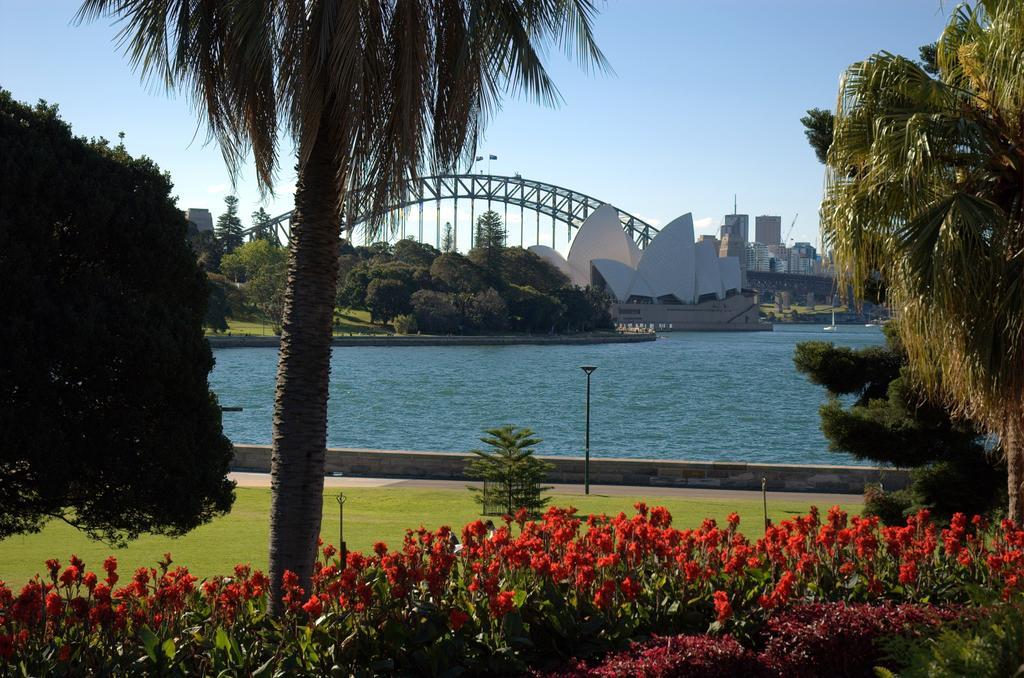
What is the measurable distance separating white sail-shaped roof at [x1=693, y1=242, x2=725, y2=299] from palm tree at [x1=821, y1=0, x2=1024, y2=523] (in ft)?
447

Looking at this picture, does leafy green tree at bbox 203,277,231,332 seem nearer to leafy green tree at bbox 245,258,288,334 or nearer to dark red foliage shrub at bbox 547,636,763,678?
leafy green tree at bbox 245,258,288,334

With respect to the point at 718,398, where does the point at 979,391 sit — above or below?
above

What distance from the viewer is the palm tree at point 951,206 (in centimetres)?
709

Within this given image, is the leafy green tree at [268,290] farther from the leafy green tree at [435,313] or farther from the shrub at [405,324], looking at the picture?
the leafy green tree at [435,313]

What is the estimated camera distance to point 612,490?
19938mm

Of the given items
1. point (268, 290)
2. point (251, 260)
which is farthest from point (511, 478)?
point (251, 260)

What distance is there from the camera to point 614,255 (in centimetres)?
13862

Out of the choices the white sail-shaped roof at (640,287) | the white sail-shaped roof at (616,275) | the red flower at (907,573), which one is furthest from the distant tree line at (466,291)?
the red flower at (907,573)

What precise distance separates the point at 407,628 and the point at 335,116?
3078 mm

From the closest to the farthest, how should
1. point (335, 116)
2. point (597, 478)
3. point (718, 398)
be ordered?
point (335, 116) → point (597, 478) → point (718, 398)

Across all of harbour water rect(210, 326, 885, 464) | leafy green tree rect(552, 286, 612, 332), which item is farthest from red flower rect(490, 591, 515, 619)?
leafy green tree rect(552, 286, 612, 332)

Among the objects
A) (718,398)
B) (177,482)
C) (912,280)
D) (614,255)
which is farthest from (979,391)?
(614,255)

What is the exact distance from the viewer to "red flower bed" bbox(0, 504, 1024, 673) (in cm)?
522

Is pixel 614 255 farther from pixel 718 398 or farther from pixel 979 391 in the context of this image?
pixel 979 391
